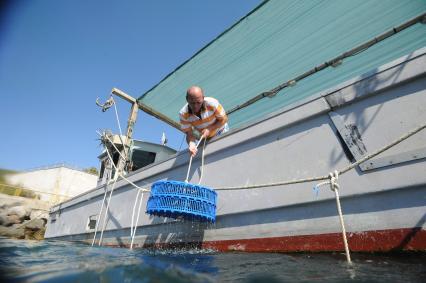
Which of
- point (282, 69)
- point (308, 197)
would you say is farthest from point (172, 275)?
point (282, 69)

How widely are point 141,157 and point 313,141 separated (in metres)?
6.68

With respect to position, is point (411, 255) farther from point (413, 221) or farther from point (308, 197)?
point (308, 197)

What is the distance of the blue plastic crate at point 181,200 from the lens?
9.88 feet

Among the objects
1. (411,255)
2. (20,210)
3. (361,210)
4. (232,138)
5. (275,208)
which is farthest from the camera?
(20,210)

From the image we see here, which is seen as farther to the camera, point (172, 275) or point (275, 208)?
point (275, 208)

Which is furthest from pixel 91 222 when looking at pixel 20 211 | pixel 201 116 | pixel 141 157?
pixel 20 211

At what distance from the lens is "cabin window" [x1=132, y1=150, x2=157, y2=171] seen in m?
8.48

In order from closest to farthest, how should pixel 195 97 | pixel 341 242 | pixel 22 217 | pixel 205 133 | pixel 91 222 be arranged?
pixel 341 242, pixel 195 97, pixel 205 133, pixel 91 222, pixel 22 217

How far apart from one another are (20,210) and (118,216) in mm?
23404

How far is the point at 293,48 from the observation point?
414 cm

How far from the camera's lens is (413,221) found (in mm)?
2080

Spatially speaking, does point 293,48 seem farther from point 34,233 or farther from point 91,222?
point 34,233

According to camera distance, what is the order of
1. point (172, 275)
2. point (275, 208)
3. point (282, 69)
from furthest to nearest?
point (282, 69)
point (275, 208)
point (172, 275)

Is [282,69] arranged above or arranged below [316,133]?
above
